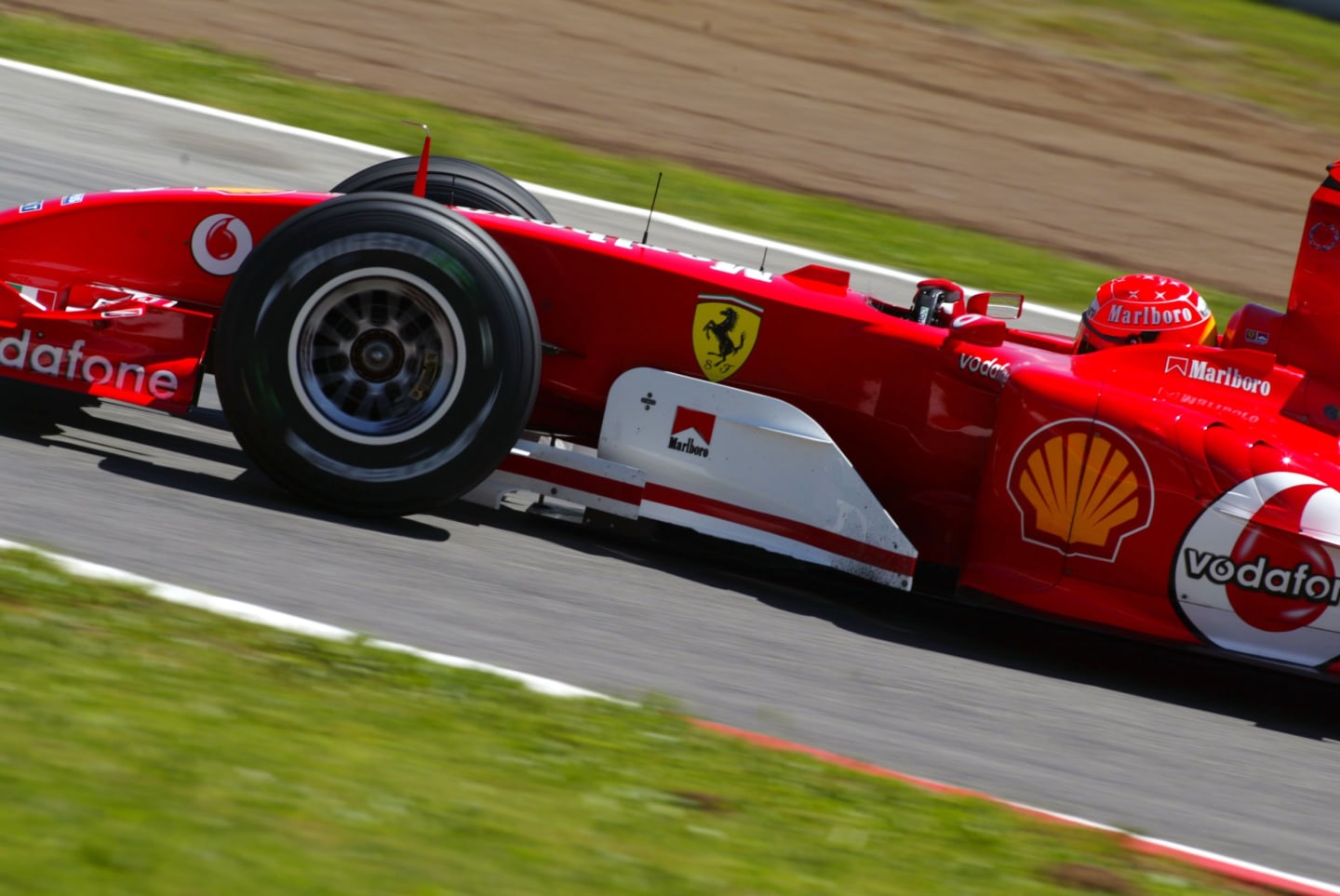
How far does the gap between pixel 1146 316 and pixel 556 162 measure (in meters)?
5.47

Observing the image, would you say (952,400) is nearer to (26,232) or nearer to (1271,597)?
(1271,597)

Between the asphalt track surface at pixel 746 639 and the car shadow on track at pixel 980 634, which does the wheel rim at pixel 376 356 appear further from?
the car shadow on track at pixel 980 634

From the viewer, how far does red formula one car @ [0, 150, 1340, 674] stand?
4688mm

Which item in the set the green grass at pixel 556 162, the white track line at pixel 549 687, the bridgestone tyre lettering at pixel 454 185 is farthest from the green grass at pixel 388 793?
the green grass at pixel 556 162

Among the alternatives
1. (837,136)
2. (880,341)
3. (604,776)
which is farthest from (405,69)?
(604,776)

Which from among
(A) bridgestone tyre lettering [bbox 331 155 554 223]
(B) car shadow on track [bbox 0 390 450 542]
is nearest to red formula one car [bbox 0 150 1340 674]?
(B) car shadow on track [bbox 0 390 450 542]

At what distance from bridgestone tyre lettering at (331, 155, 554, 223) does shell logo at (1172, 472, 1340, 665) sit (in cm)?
273

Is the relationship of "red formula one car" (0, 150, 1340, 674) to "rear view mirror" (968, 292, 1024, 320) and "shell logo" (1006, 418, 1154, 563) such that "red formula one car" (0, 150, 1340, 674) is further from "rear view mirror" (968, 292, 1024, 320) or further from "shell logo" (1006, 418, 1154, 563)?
"rear view mirror" (968, 292, 1024, 320)

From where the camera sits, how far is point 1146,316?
17.0ft

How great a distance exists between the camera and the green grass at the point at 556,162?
31.0 ft

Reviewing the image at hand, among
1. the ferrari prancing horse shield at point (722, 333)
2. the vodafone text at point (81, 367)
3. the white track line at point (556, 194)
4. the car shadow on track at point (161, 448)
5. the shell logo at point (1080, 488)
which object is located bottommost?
the car shadow on track at point (161, 448)

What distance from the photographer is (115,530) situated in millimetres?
4422

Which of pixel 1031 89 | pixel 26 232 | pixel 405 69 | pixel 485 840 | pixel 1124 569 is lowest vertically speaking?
pixel 485 840

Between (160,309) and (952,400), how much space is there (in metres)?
2.60
